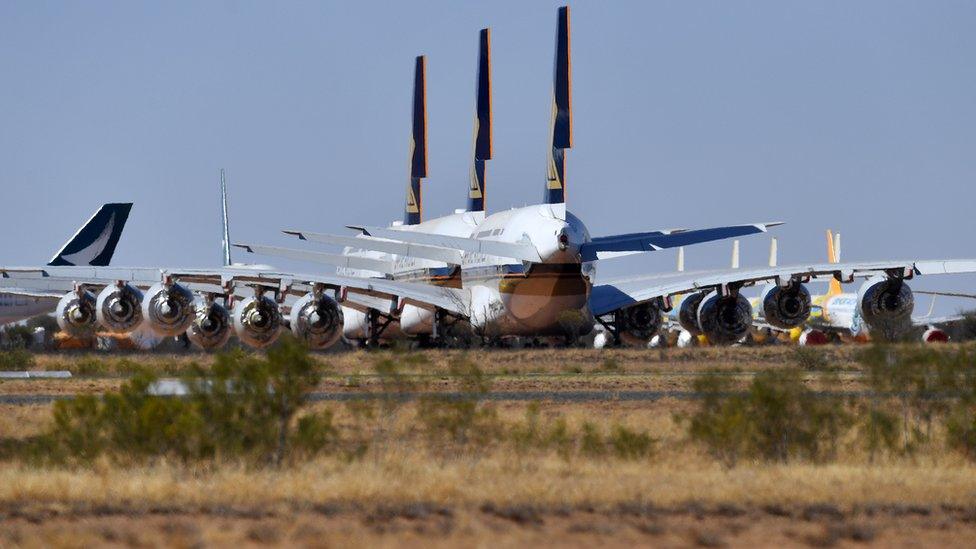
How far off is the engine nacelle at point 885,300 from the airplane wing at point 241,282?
46.8 feet

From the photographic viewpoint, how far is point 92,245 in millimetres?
95438

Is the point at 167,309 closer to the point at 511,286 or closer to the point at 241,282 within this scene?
the point at 241,282

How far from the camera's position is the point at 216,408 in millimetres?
20531

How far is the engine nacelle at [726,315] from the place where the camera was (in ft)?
185

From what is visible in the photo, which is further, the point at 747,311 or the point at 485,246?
the point at 747,311

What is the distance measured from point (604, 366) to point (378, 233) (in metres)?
7.62

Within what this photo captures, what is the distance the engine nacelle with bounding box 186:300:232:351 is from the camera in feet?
192

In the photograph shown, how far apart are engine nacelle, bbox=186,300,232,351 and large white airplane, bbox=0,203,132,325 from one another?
3571 centimetres

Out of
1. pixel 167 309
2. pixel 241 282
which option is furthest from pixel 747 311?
pixel 167 309

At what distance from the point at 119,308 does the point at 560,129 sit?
53.0ft

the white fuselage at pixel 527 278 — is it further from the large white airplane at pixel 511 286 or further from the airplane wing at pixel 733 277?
the airplane wing at pixel 733 277

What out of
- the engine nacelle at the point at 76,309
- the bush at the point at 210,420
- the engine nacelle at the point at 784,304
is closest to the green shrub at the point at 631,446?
the bush at the point at 210,420

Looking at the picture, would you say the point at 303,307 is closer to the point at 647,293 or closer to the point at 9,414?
the point at 647,293

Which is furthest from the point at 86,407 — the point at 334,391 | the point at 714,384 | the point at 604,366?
the point at 604,366
